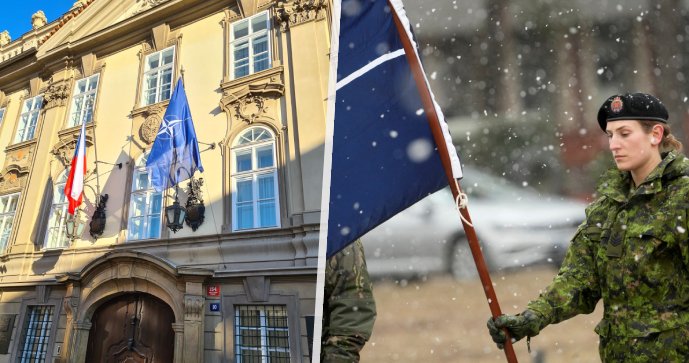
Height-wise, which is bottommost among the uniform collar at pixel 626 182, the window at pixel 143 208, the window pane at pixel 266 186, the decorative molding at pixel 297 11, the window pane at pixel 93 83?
the uniform collar at pixel 626 182

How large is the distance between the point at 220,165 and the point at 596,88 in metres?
1.72

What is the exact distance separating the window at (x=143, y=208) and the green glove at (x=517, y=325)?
205 cm

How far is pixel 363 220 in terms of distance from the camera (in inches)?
30.4

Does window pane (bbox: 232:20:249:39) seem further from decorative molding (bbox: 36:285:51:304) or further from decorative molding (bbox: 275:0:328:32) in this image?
decorative molding (bbox: 36:285:51:304)

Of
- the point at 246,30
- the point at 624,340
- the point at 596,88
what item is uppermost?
the point at 246,30

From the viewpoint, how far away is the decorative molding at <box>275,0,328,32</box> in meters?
1.98

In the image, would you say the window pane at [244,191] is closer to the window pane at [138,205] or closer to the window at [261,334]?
the window at [261,334]

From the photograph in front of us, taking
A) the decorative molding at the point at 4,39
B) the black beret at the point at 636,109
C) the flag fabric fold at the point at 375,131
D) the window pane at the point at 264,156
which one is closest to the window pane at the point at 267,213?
the window pane at the point at 264,156

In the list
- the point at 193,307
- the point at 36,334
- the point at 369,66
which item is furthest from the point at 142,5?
the point at 369,66

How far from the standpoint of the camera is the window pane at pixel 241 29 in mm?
2223

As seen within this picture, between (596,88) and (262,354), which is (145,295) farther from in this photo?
(596,88)

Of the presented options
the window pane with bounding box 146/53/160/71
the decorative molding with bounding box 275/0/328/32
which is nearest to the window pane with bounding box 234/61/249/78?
the decorative molding with bounding box 275/0/328/32

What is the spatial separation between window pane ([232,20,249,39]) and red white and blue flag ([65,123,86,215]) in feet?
4.00

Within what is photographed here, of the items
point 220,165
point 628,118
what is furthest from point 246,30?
point 628,118
